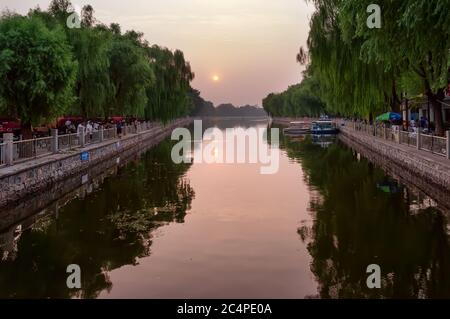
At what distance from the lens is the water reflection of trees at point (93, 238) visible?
322 inches

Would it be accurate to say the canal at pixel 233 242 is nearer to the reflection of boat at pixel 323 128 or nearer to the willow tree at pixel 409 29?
the willow tree at pixel 409 29

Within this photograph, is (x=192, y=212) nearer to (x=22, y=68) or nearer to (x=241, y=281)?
(x=241, y=281)

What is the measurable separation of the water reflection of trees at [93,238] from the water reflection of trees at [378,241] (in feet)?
11.9

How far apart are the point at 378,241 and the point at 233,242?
3.03 meters

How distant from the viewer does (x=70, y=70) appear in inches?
777

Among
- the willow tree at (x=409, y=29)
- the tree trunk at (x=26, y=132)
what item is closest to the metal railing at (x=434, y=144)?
the willow tree at (x=409, y=29)

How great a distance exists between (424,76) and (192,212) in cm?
1196

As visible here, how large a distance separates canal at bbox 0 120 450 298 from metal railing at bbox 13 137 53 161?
2.13 metres

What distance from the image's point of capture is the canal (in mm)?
7879

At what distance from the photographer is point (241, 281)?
8.09 m

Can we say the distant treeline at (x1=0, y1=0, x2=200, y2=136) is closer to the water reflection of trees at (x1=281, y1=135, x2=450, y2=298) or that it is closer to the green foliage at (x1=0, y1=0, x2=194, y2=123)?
the green foliage at (x1=0, y1=0, x2=194, y2=123)

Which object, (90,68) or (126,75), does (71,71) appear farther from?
(126,75)

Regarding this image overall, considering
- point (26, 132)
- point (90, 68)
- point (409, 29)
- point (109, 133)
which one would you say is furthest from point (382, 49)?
point (109, 133)

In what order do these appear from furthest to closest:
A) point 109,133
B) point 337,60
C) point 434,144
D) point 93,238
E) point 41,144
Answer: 1. point 109,133
2. point 337,60
3. point 41,144
4. point 434,144
5. point 93,238
